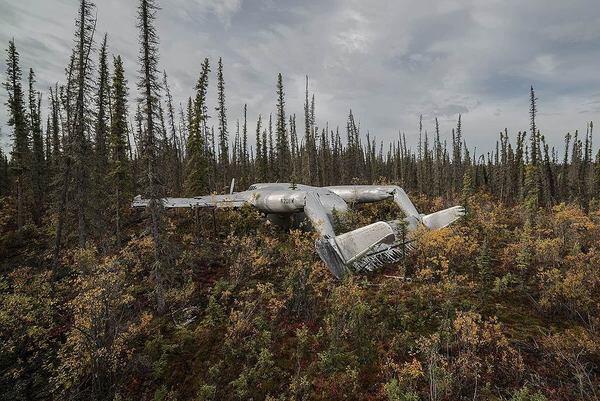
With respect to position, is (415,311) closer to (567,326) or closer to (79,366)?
(567,326)

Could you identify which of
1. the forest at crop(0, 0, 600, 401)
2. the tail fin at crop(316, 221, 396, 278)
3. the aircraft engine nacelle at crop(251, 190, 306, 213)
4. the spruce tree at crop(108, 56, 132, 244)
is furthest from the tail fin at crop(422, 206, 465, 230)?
the spruce tree at crop(108, 56, 132, 244)

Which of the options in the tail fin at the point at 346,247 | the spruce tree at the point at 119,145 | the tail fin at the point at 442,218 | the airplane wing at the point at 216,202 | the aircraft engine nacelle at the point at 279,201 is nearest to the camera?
the tail fin at the point at 346,247

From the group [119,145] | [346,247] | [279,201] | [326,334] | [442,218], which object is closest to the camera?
[326,334]

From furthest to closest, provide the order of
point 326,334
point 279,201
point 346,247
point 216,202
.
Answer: point 216,202 → point 279,201 → point 346,247 → point 326,334

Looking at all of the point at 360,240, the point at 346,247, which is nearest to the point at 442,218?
the point at 360,240

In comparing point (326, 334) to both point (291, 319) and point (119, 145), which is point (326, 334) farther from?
point (119, 145)

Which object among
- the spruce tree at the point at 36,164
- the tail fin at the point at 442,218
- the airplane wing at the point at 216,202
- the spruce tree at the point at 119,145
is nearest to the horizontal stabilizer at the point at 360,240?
the tail fin at the point at 442,218

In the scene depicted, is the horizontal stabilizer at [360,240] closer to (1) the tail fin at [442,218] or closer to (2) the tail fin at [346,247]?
(2) the tail fin at [346,247]

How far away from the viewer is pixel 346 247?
11531 mm

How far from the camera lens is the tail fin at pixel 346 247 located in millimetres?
11367

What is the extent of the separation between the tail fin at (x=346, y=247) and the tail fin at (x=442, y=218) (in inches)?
166

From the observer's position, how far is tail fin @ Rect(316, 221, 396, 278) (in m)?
11.4

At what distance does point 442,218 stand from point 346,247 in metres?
6.50

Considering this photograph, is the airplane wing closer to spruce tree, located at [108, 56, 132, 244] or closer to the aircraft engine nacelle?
the aircraft engine nacelle
